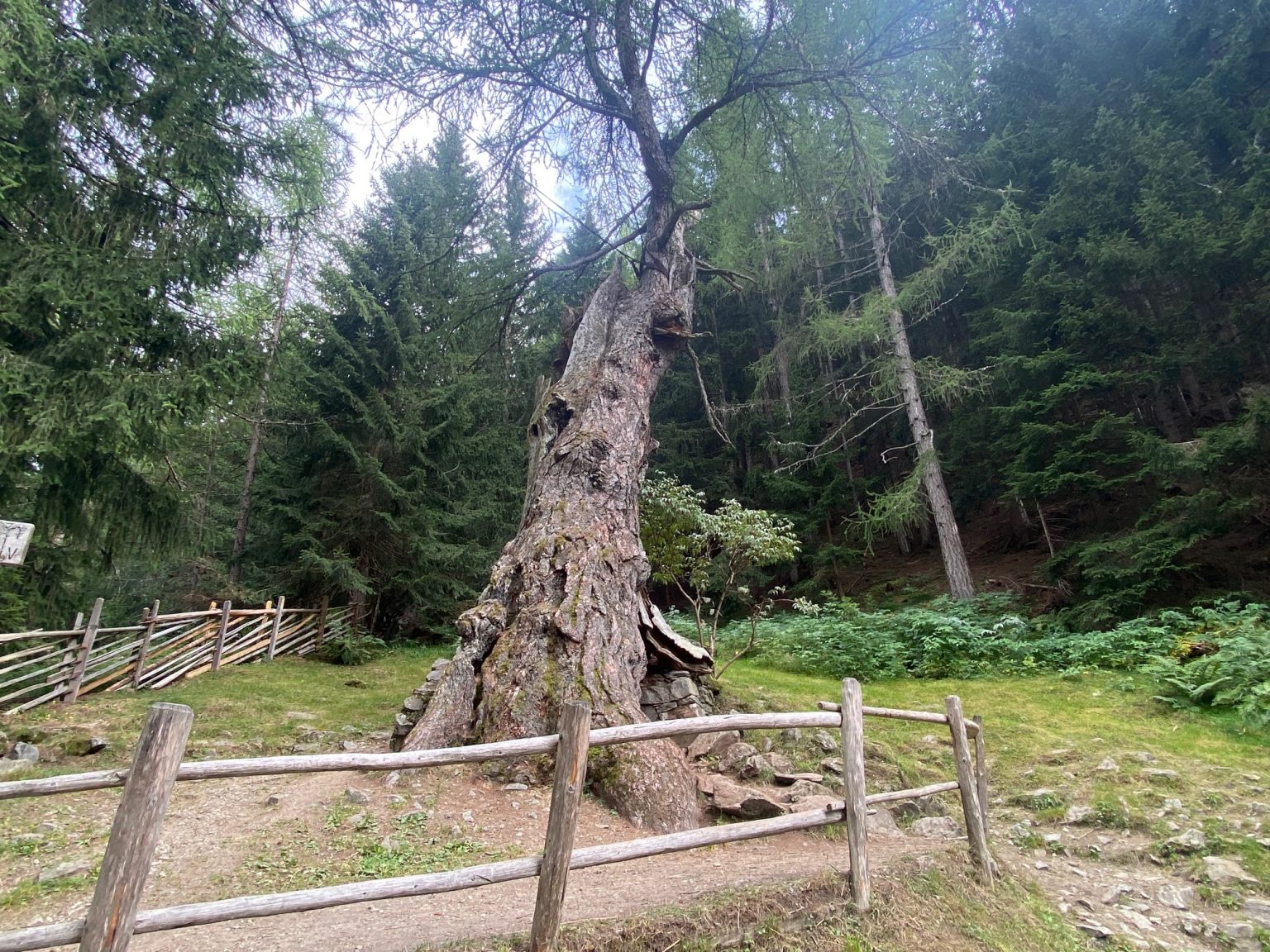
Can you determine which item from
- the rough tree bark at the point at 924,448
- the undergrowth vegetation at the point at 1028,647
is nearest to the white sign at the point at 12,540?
the undergrowth vegetation at the point at 1028,647

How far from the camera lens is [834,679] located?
9734 mm

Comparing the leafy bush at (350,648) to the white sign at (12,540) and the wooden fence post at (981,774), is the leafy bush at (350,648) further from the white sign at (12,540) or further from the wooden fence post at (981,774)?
the wooden fence post at (981,774)

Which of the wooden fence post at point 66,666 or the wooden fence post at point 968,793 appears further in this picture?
the wooden fence post at point 66,666

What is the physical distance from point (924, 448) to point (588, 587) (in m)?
10.3

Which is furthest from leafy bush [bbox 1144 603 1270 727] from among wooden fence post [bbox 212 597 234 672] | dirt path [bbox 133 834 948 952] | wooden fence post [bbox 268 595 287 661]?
wooden fence post [bbox 268 595 287 661]

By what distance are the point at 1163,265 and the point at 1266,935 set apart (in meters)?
11.5

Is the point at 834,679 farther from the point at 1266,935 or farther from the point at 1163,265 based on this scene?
the point at 1163,265

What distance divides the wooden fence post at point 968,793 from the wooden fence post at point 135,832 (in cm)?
408

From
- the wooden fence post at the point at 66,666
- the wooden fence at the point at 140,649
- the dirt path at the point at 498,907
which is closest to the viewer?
the dirt path at the point at 498,907

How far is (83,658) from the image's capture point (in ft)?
26.6

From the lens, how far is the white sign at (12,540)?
3.79m

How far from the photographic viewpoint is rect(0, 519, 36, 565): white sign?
3793 millimetres

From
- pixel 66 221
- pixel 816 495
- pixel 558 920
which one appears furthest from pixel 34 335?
pixel 816 495

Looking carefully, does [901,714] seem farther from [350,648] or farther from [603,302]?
[350,648]
